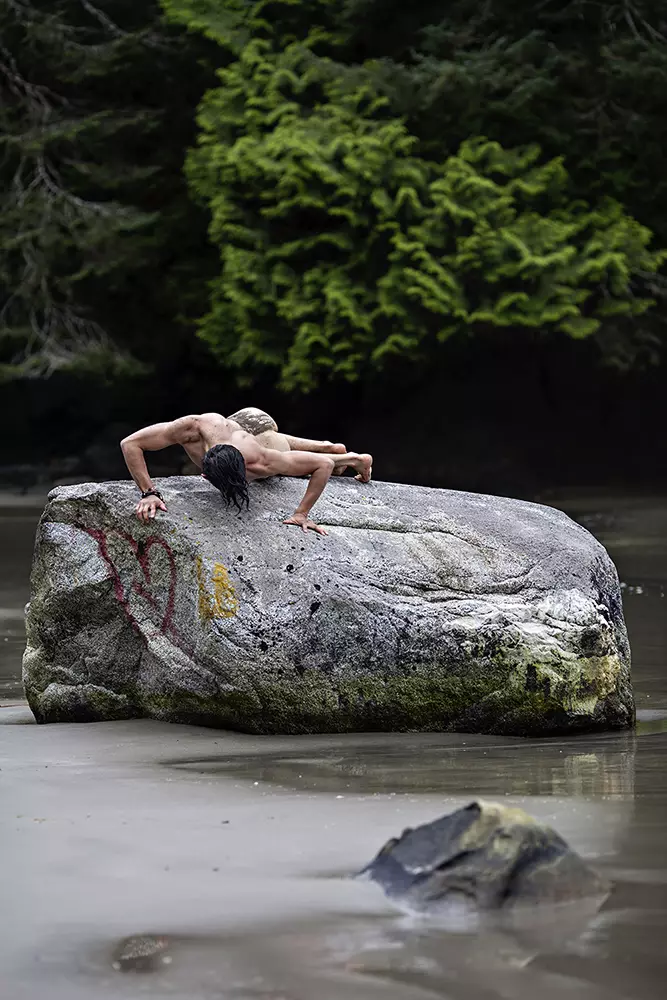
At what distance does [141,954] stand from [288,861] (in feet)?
3.19

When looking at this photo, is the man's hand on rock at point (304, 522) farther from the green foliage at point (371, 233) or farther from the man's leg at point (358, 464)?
the green foliage at point (371, 233)

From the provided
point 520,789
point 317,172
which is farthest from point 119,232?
point 520,789

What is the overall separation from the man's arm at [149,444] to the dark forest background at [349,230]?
57.7 feet

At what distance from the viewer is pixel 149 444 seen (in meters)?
9.33

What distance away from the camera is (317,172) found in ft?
91.4

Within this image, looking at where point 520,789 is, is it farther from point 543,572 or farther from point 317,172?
point 317,172

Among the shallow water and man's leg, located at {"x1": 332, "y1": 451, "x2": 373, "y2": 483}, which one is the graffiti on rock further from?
man's leg, located at {"x1": 332, "y1": 451, "x2": 373, "y2": 483}

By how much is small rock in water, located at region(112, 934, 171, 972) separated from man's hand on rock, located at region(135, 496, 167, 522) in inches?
154

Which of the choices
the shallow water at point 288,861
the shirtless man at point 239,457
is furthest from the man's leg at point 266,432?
the shallow water at point 288,861

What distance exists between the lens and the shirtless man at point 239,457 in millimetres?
8836

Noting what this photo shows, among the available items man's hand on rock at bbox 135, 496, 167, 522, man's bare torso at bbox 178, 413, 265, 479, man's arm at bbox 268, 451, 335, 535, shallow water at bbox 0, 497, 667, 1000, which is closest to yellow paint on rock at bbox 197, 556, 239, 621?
man's hand on rock at bbox 135, 496, 167, 522

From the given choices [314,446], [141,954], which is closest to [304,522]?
[314,446]

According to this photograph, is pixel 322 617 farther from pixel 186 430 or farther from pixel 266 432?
pixel 186 430

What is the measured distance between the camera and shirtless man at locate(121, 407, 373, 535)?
348 inches
